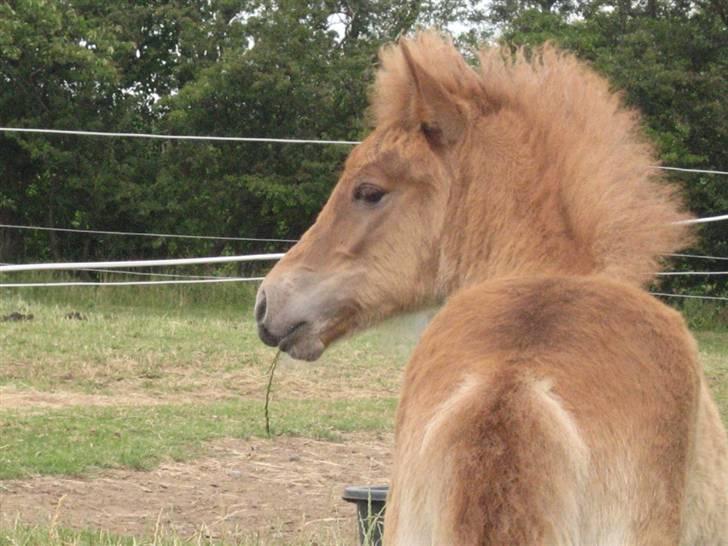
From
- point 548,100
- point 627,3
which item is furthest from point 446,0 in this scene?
point 548,100

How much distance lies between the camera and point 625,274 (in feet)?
10.8

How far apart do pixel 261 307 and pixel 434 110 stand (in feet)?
2.84

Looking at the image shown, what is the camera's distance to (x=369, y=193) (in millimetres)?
3869

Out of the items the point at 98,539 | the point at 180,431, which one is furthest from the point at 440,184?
the point at 180,431

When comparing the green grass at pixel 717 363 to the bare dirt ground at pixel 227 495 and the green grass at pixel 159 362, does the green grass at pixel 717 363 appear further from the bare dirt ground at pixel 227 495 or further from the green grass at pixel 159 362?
the bare dirt ground at pixel 227 495

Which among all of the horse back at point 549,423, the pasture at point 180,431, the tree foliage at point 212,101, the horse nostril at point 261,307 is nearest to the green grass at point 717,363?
the pasture at point 180,431

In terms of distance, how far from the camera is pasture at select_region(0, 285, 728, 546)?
601 cm

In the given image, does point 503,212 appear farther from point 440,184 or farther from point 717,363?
point 717,363

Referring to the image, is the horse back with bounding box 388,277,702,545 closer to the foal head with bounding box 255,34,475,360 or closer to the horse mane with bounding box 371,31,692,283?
the horse mane with bounding box 371,31,692,283

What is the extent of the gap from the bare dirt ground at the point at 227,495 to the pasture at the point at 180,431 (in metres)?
0.02

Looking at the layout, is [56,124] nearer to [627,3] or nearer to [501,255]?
[627,3]

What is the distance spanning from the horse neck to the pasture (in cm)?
38

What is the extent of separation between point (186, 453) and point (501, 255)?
4730 millimetres

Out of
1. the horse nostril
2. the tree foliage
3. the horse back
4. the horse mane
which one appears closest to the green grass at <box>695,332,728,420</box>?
the tree foliage
